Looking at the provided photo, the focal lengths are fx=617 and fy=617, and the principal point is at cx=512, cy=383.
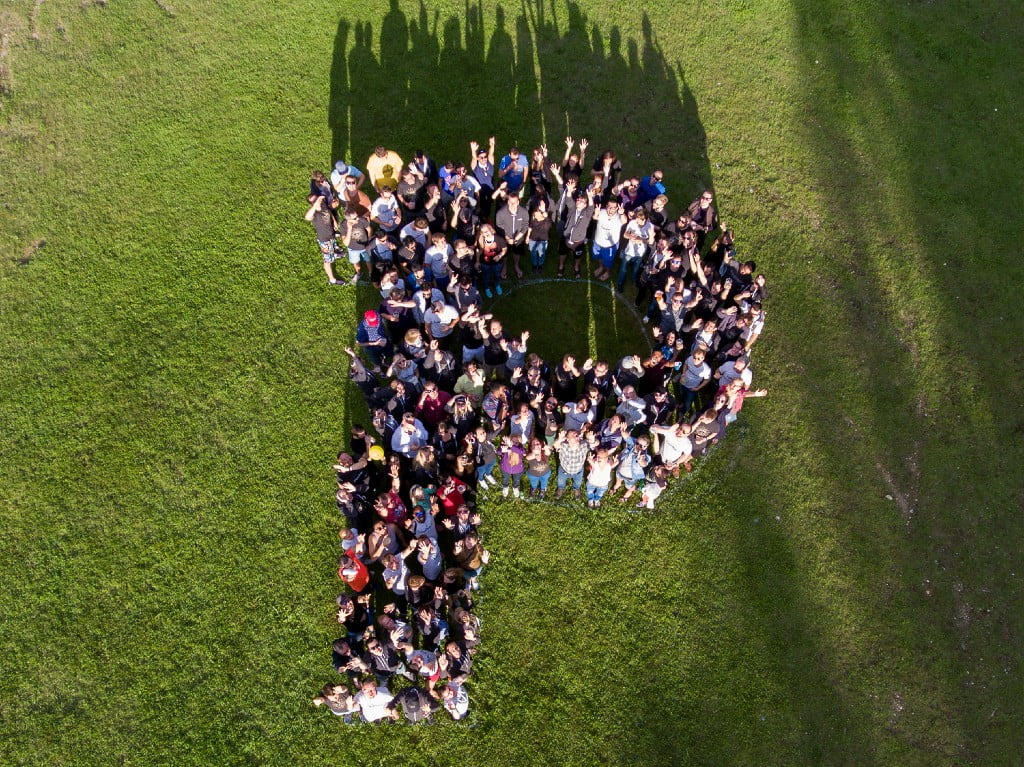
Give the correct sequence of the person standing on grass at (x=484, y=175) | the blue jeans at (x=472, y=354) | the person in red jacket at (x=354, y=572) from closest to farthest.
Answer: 1. the person in red jacket at (x=354, y=572)
2. the blue jeans at (x=472, y=354)
3. the person standing on grass at (x=484, y=175)

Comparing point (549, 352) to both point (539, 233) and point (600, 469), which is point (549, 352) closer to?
point (539, 233)

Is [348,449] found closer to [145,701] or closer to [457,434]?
[457,434]

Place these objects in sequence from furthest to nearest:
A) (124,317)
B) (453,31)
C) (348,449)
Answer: (453,31)
(124,317)
(348,449)

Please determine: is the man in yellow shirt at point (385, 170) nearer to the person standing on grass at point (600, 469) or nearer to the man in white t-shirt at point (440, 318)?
the man in white t-shirt at point (440, 318)

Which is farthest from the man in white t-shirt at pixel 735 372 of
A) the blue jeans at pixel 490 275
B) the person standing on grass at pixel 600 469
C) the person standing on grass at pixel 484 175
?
the person standing on grass at pixel 484 175

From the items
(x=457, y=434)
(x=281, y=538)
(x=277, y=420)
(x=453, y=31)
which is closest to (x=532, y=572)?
(x=457, y=434)

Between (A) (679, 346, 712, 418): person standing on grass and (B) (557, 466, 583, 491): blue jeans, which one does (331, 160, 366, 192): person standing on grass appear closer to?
(B) (557, 466, 583, 491): blue jeans
